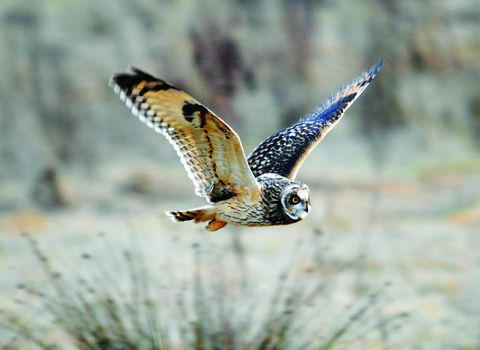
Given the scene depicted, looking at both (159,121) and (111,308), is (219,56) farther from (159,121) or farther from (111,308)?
(159,121)

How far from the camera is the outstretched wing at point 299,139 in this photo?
82.6 inches

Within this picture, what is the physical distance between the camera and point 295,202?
5.24ft

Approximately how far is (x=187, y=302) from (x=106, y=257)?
1.50 feet

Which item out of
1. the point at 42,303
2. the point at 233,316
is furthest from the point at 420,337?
the point at 42,303

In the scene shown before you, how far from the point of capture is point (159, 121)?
156 centimetres

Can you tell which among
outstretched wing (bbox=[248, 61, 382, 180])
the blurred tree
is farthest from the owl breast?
the blurred tree

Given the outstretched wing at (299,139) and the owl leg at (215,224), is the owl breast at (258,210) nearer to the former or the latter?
the owl leg at (215,224)

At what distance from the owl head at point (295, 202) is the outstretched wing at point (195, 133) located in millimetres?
102

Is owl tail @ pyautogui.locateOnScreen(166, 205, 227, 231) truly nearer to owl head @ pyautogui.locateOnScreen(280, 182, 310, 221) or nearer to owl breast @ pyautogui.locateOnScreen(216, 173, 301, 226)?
owl breast @ pyautogui.locateOnScreen(216, 173, 301, 226)

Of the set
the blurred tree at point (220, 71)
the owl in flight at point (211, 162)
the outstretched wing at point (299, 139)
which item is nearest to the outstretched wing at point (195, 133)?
the owl in flight at point (211, 162)

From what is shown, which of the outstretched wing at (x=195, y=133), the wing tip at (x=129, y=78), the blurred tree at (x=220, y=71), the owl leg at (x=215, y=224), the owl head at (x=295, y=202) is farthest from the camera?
the blurred tree at (x=220, y=71)

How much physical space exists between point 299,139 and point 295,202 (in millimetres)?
682

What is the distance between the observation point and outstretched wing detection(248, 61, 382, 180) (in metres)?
2.10

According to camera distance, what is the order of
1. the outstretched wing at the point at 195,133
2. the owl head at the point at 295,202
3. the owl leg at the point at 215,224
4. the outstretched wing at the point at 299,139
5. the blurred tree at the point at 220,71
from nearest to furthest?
the outstretched wing at the point at 195,133, the owl head at the point at 295,202, the owl leg at the point at 215,224, the outstretched wing at the point at 299,139, the blurred tree at the point at 220,71
